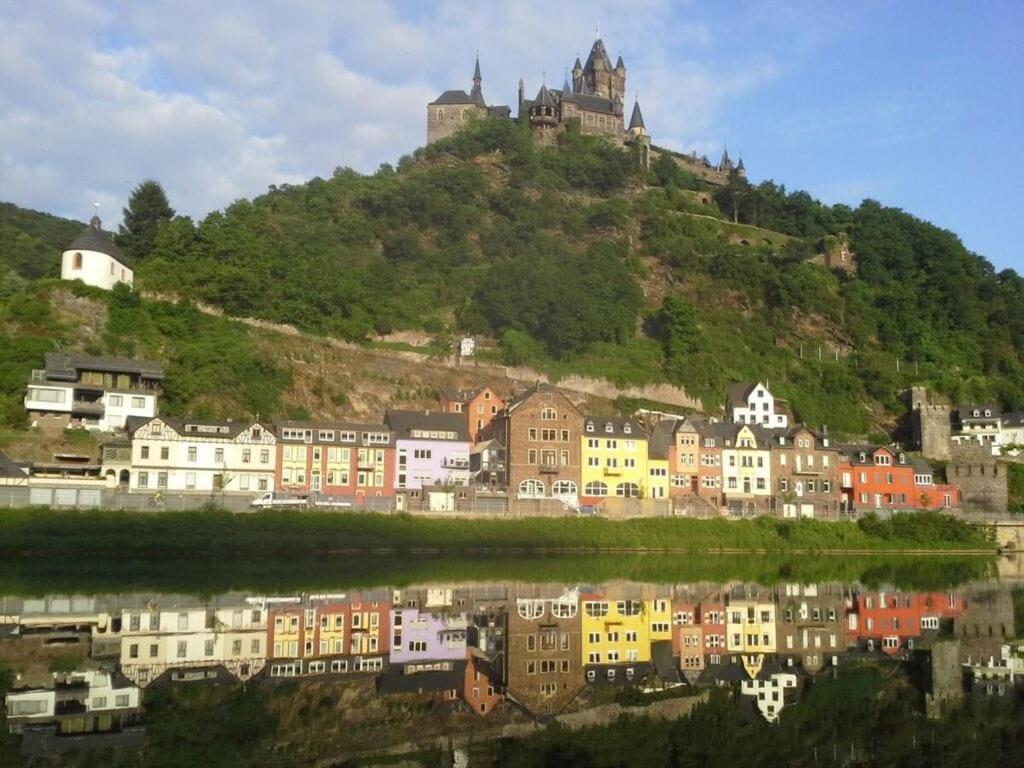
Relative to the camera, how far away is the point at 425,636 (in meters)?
30.8

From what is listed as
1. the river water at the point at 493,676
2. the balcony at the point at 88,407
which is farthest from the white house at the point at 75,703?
the balcony at the point at 88,407

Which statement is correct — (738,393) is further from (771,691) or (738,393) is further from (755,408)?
(771,691)

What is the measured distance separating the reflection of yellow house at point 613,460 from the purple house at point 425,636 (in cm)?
3983

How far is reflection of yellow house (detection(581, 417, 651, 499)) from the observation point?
75.5 meters

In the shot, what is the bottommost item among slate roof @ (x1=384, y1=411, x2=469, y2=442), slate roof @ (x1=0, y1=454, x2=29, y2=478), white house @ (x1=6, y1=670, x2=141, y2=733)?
white house @ (x1=6, y1=670, x2=141, y2=733)

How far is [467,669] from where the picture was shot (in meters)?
26.2

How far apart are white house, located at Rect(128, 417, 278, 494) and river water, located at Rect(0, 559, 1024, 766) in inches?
814

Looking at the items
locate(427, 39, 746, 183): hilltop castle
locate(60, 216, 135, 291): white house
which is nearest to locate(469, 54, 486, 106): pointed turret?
locate(427, 39, 746, 183): hilltop castle

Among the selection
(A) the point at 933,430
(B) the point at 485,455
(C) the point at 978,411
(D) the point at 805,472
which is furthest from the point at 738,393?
(B) the point at 485,455

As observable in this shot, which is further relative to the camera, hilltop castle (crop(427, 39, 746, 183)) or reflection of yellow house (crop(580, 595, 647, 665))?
hilltop castle (crop(427, 39, 746, 183))

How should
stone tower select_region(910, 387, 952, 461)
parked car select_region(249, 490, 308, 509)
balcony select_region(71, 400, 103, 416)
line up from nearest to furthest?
parked car select_region(249, 490, 308, 509) < balcony select_region(71, 400, 103, 416) < stone tower select_region(910, 387, 952, 461)

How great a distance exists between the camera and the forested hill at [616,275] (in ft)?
288

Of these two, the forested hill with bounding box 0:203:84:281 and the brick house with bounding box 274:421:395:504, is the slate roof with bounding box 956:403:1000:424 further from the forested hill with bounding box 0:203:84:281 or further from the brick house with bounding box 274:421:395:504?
the forested hill with bounding box 0:203:84:281

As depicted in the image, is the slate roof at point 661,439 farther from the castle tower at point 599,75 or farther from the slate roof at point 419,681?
the castle tower at point 599,75
